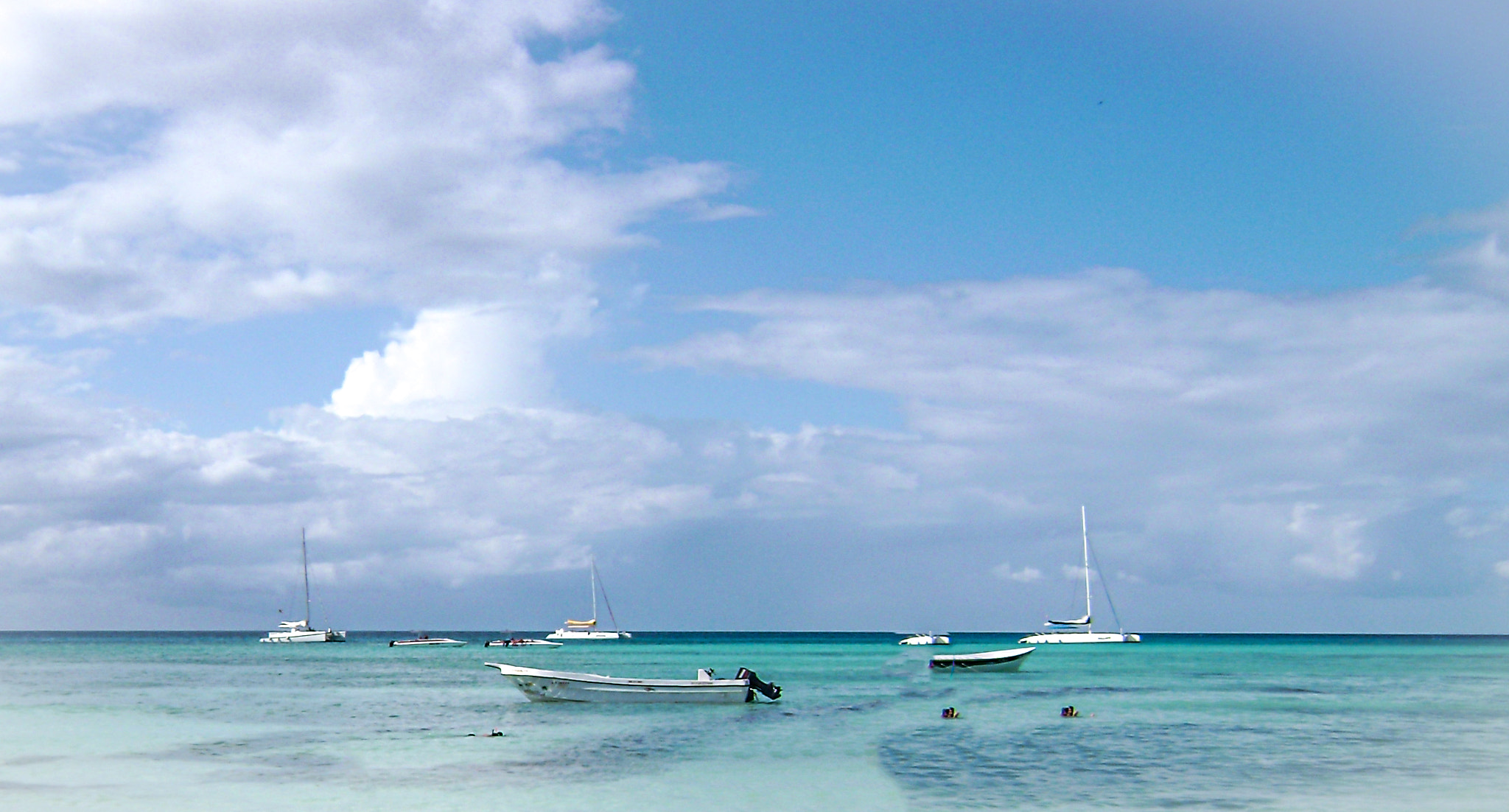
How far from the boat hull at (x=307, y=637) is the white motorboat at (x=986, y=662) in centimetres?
11952

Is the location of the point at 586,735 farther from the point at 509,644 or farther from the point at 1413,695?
the point at 509,644

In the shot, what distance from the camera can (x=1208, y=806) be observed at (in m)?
28.7

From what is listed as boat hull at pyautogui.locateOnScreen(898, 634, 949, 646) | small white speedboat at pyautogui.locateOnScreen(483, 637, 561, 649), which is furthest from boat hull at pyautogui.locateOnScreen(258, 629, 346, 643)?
boat hull at pyautogui.locateOnScreen(898, 634, 949, 646)

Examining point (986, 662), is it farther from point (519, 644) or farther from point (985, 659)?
point (519, 644)

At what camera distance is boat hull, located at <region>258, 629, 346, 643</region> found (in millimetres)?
179375

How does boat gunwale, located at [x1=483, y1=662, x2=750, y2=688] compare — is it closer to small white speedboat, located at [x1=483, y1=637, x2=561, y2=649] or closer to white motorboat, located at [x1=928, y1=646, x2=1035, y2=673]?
white motorboat, located at [x1=928, y1=646, x2=1035, y2=673]

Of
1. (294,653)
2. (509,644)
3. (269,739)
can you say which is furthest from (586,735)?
(509,644)

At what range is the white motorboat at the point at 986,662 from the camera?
284ft

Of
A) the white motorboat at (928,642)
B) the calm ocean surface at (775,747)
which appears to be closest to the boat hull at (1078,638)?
the white motorboat at (928,642)

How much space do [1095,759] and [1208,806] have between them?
8.11 meters

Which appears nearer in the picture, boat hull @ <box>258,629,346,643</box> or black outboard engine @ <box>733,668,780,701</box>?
black outboard engine @ <box>733,668,780,701</box>

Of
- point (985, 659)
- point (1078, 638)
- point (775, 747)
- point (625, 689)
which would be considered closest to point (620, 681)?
point (625, 689)

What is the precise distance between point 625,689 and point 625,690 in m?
0.04

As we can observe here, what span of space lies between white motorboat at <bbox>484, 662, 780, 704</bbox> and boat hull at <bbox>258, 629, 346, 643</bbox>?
134 metres
